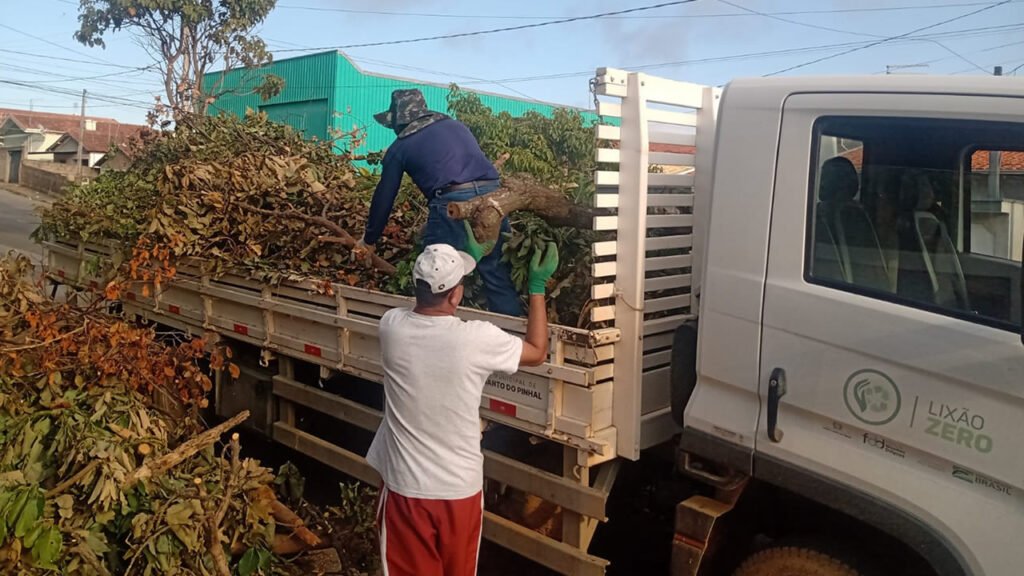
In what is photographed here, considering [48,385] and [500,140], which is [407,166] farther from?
[500,140]

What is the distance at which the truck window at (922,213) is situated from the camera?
8.14 ft

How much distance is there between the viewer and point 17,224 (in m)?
24.7

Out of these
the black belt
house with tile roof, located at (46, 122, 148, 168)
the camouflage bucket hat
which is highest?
house with tile roof, located at (46, 122, 148, 168)

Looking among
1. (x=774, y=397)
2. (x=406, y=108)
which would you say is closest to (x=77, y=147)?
(x=406, y=108)

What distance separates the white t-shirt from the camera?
269cm

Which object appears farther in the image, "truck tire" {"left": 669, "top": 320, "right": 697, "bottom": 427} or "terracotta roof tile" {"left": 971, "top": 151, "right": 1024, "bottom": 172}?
"truck tire" {"left": 669, "top": 320, "right": 697, "bottom": 427}

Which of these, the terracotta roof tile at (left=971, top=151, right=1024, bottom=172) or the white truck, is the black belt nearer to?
the white truck

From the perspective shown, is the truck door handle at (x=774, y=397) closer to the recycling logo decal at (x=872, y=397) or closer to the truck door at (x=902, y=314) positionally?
the truck door at (x=902, y=314)

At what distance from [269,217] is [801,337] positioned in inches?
155

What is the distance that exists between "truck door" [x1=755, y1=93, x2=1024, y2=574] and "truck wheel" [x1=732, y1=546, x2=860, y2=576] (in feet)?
0.84

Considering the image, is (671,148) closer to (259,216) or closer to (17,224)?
(259,216)

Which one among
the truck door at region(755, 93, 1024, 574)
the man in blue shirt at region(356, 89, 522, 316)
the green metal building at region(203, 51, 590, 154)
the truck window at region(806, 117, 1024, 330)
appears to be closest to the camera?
the truck door at region(755, 93, 1024, 574)

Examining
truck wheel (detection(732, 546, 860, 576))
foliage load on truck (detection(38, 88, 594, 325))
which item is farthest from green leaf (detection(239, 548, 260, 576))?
truck wheel (detection(732, 546, 860, 576))

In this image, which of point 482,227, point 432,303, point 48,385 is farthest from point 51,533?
point 482,227
